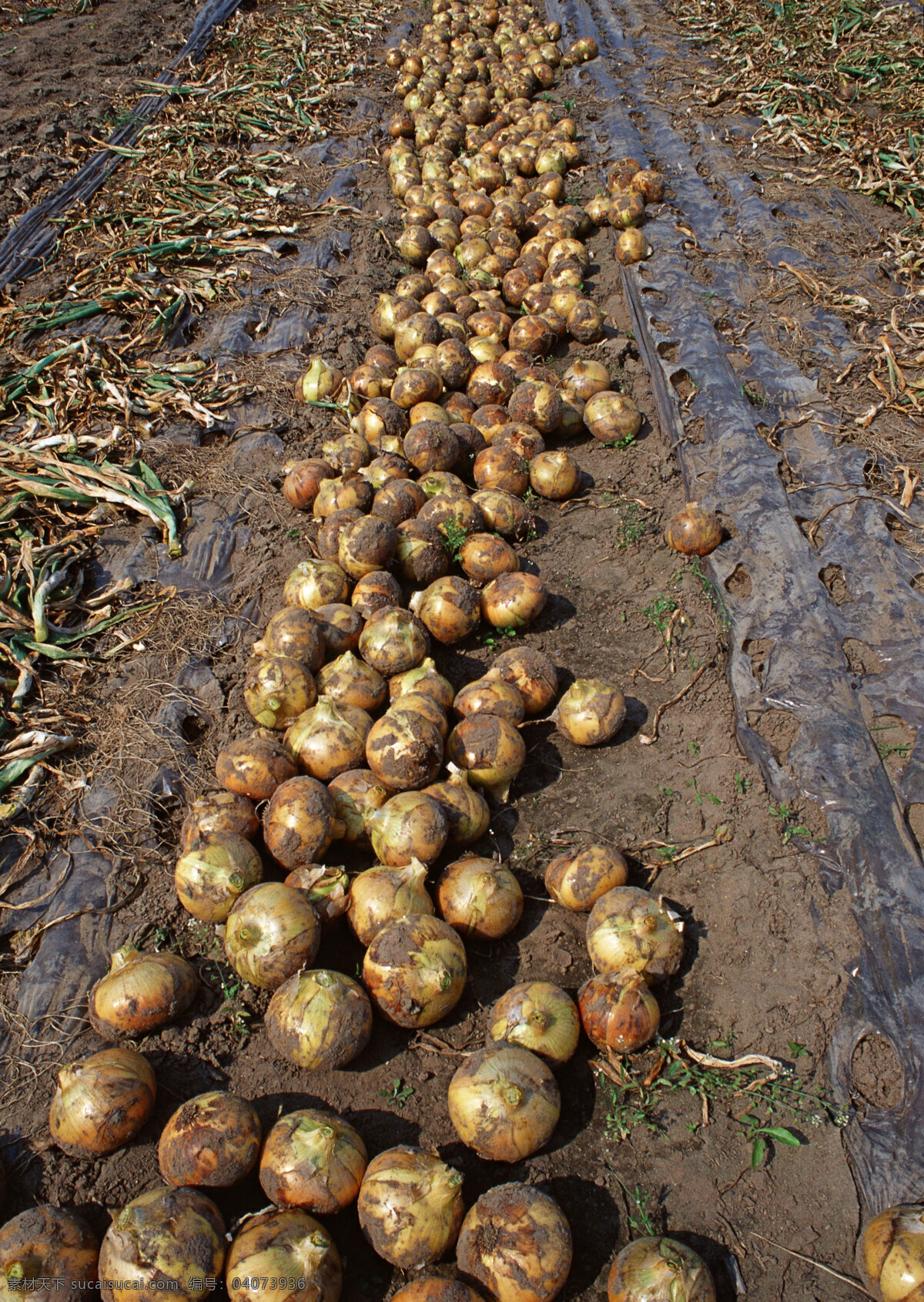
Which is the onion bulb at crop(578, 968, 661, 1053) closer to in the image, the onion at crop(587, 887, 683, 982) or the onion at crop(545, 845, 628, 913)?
the onion at crop(587, 887, 683, 982)

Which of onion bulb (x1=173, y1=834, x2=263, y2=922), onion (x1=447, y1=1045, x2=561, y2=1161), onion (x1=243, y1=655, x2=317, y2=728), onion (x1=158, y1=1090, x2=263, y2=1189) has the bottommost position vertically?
onion (x1=447, y1=1045, x2=561, y2=1161)

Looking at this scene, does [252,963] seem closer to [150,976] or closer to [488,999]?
[150,976]

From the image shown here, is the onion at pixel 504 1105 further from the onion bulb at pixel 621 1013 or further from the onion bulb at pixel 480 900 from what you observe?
the onion bulb at pixel 480 900

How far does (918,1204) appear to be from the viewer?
220 cm

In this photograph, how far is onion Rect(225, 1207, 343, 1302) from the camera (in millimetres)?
1963

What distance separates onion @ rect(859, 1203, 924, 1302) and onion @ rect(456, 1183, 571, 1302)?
1.39 ft

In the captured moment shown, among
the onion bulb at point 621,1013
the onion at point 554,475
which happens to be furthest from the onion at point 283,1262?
the onion at point 554,475

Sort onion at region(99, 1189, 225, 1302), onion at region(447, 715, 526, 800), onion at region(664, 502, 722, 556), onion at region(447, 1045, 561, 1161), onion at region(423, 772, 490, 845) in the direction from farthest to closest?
onion at region(664, 502, 722, 556), onion at region(447, 715, 526, 800), onion at region(423, 772, 490, 845), onion at region(447, 1045, 561, 1161), onion at region(99, 1189, 225, 1302)

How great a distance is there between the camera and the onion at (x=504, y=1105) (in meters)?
2.32

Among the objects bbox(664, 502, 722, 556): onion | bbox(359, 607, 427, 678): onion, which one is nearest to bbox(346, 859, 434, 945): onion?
bbox(359, 607, 427, 678): onion

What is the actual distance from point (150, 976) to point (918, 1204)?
2.58 metres

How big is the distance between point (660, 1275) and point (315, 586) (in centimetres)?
317

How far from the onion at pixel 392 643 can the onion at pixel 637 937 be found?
1537 millimetres

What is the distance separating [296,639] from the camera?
366cm
